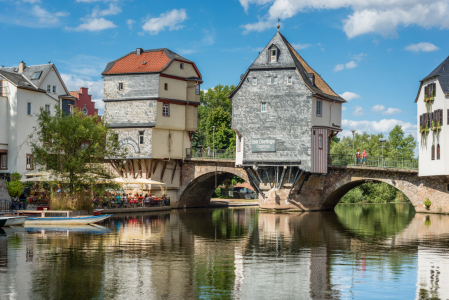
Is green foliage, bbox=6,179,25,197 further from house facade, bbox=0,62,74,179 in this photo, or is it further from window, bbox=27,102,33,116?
window, bbox=27,102,33,116

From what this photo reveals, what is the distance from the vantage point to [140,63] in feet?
185

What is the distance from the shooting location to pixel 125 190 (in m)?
56.8

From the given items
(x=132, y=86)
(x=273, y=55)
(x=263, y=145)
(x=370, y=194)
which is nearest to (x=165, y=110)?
(x=132, y=86)

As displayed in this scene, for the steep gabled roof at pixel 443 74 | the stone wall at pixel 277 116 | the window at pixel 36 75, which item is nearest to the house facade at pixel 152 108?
the stone wall at pixel 277 116

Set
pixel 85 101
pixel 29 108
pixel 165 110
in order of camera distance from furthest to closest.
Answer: pixel 85 101 → pixel 165 110 → pixel 29 108

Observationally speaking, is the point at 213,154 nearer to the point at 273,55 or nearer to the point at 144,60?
the point at 144,60

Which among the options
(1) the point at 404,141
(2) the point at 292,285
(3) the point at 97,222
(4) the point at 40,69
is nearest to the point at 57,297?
(2) the point at 292,285

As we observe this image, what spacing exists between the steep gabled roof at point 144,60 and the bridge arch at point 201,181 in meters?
11.1

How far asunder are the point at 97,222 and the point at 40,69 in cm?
2888

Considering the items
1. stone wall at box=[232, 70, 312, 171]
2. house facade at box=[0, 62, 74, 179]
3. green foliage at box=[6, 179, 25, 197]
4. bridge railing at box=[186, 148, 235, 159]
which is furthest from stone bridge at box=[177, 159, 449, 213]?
green foliage at box=[6, 179, 25, 197]

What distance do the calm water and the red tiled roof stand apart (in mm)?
25850

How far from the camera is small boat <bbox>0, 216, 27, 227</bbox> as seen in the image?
107 feet

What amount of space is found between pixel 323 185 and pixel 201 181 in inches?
569

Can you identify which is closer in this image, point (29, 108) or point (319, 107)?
point (319, 107)
